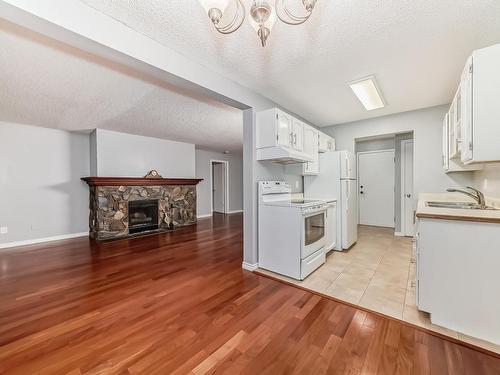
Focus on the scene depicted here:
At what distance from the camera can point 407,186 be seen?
4.51 meters

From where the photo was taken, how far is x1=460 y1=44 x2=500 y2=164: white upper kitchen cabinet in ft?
4.74

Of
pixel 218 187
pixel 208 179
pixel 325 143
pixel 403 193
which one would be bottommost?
pixel 403 193

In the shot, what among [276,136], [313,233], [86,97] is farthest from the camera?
[86,97]

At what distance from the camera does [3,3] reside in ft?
4.04

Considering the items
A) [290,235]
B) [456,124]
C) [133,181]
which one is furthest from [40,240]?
[456,124]

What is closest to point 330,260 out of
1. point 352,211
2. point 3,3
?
point 352,211

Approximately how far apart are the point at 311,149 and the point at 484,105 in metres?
2.08

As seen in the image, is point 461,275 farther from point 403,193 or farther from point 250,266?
point 403,193

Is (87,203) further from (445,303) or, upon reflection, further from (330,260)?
(445,303)

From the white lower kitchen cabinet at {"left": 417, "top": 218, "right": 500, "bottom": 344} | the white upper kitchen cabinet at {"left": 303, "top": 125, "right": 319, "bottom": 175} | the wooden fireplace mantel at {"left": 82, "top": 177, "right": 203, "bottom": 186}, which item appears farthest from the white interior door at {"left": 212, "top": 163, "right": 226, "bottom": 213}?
the white lower kitchen cabinet at {"left": 417, "top": 218, "right": 500, "bottom": 344}

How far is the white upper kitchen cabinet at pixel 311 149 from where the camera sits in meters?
3.35

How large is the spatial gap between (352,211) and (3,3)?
441 cm

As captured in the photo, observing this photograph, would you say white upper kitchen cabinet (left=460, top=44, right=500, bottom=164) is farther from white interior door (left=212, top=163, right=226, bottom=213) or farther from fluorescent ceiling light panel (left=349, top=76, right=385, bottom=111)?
white interior door (left=212, top=163, right=226, bottom=213)

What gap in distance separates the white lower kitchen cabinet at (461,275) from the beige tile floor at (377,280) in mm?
112
